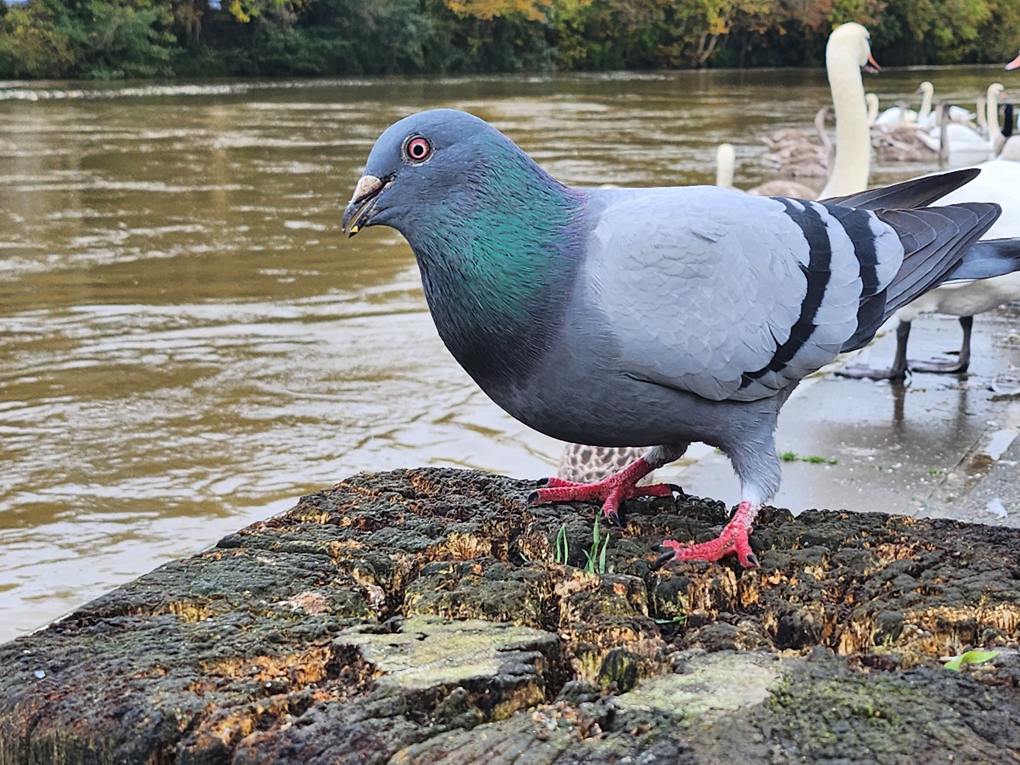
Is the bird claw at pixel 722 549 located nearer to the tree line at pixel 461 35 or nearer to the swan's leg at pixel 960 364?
the swan's leg at pixel 960 364

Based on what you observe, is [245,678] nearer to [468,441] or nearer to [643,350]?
[643,350]

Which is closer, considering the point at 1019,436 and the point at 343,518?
the point at 343,518

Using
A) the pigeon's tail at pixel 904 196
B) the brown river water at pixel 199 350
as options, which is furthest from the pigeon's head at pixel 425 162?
the brown river water at pixel 199 350

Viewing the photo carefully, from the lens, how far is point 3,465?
569 centimetres

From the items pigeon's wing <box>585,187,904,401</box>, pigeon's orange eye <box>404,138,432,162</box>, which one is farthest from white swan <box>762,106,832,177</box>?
pigeon's orange eye <box>404,138,432,162</box>

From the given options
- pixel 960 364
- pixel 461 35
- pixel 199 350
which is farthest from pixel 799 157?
pixel 461 35

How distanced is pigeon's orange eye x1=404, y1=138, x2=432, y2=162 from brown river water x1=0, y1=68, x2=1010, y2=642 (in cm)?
272

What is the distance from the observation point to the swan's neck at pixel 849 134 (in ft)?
23.8

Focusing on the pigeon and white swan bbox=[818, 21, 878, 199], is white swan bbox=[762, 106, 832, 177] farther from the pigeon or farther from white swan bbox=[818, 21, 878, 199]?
the pigeon

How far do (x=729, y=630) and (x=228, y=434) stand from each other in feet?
15.4

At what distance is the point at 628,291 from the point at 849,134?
5520mm

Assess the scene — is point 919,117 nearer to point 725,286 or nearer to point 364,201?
point 725,286

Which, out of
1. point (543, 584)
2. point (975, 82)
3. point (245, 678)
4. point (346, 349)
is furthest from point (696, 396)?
point (975, 82)

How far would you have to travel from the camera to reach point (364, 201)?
2268 millimetres
